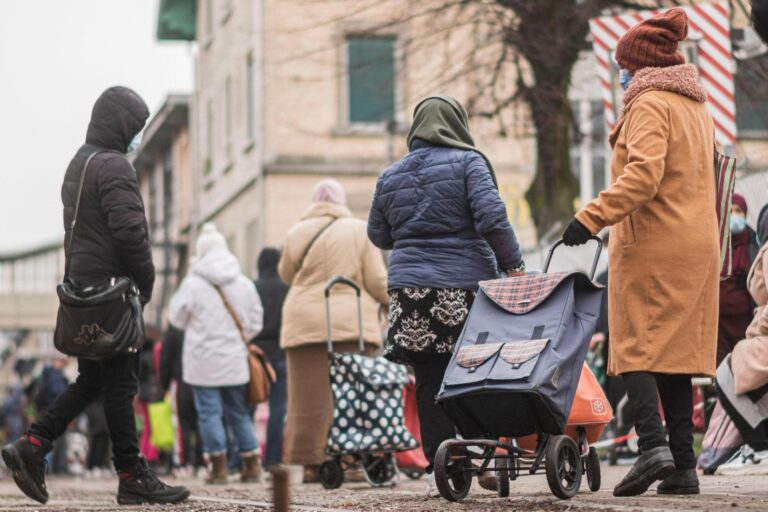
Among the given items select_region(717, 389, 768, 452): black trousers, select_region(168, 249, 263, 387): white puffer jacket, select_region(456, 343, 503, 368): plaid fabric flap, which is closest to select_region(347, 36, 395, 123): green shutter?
select_region(168, 249, 263, 387): white puffer jacket

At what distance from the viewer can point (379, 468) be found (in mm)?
10094

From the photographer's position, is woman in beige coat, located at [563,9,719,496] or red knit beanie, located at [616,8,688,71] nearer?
woman in beige coat, located at [563,9,719,496]

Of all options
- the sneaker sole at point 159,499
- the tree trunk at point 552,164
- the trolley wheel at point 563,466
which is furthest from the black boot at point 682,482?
the tree trunk at point 552,164

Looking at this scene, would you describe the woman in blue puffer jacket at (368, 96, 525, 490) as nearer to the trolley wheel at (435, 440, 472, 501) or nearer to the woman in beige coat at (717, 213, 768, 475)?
the trolley wheel at (435, 440, 472, 501)

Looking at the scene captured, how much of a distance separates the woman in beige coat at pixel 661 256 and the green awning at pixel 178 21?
3486 centimetres

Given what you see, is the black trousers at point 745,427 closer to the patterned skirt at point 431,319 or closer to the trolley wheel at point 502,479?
the trolley wheel at point 502,479

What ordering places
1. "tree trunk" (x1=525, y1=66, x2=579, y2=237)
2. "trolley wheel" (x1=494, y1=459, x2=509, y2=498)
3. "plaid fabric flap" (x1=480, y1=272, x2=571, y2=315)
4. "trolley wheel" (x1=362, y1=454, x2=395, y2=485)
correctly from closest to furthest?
1. "plaid fabric flap" (x1=480, y1=272, x2=571, y2=315)
2. "trolley wheel" (x1=494, y1=459, x2=509, y2=498)
3. "trolley wheel" (x1=362, y1=454, x2=395, y2=485)
4. "tree trunk" (x1=525, y1=66, x2=579, y2=237)

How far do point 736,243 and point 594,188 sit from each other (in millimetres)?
21918

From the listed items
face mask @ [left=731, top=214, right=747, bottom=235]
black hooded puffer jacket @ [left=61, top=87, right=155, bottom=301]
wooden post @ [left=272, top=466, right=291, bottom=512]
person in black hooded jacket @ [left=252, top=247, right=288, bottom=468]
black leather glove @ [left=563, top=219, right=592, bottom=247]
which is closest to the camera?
wooden post @ [left=272, top=466, right=291, bottom=512]

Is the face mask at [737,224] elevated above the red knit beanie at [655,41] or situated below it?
below

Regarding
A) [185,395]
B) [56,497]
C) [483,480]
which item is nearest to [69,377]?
[185,395]

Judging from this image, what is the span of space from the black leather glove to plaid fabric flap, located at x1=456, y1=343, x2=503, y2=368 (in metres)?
0.58

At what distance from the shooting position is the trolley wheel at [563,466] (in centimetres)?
706

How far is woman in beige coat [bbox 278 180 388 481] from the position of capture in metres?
10.8
